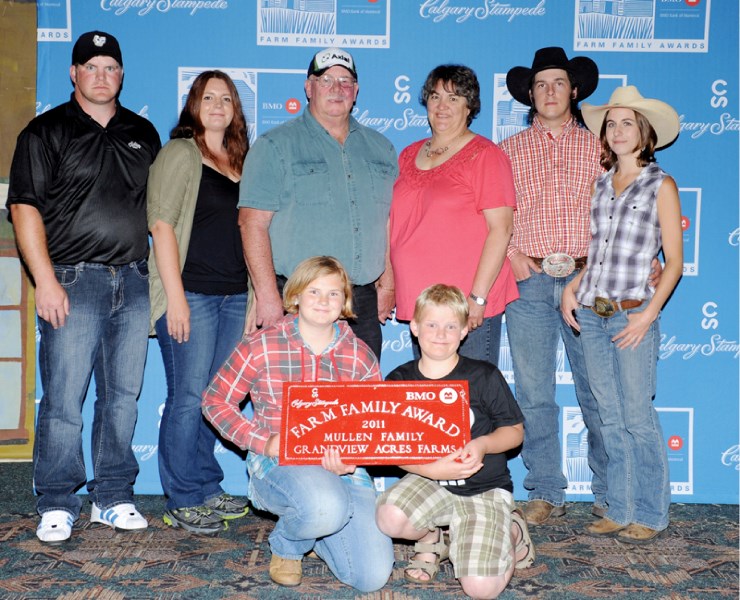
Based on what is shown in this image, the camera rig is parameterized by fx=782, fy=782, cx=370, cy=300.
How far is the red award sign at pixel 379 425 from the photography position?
2.55 meters

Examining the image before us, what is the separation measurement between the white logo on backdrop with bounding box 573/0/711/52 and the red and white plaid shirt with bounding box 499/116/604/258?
22.7 inches

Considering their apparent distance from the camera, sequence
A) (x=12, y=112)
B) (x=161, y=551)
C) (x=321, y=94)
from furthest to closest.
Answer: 1. (x=12, y=112)
2. (x=321, y=94)
3. (x=161, y=551)

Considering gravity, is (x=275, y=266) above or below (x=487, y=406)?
above

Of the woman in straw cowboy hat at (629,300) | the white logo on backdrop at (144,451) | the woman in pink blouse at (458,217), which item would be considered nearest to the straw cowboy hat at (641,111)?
the woman in straw cowboy hat at (629,300)

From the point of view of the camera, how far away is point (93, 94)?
10.4ft

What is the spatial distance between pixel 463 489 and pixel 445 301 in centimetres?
66

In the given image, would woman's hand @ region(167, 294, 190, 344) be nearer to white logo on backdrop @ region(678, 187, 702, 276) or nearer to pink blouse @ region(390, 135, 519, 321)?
pink blouse @ region(390, 135, 519, 321)

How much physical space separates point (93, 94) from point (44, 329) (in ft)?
3.18

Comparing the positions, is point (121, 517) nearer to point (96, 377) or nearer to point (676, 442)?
point (96, 377)

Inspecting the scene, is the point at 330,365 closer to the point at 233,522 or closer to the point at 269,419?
the point at 269,419

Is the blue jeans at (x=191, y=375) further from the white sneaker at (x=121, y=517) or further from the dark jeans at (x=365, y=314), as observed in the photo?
the dark jeans at (x=365, y=314)

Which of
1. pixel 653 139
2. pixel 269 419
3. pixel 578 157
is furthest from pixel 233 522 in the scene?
pixel 653 139

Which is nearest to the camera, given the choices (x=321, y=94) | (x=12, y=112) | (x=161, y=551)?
(x=161, y=551)

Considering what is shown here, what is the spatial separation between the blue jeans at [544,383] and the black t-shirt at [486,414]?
719 mm
